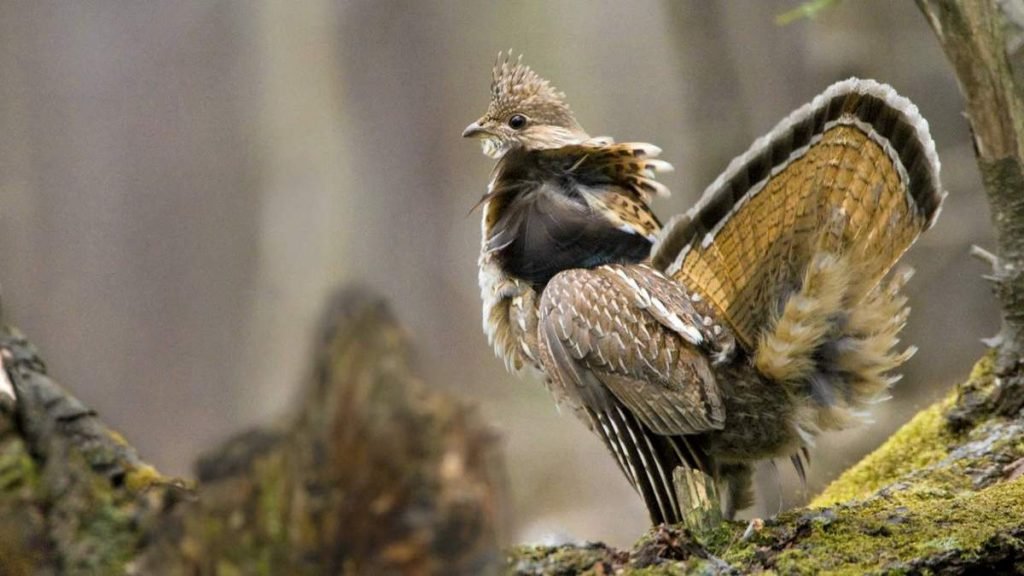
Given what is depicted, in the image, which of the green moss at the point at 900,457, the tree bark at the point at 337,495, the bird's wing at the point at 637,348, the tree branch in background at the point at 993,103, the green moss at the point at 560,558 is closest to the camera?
the tree bark at the point at 337,495

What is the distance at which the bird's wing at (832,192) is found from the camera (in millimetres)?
2963

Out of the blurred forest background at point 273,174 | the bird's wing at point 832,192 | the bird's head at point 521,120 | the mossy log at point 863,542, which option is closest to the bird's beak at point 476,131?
the bird's head at point 521,120

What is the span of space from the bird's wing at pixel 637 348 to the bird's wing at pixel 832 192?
227 mm

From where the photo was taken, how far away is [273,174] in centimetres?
1006

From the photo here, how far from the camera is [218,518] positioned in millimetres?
1666

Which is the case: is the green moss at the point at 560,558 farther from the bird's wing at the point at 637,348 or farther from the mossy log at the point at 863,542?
the bird's wing at the point at 637,348

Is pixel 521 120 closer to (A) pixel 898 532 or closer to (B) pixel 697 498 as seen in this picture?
(B) pixel 697 498

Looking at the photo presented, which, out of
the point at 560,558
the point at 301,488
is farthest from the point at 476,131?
the point at 301,488

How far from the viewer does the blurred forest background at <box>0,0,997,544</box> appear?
8898 millimetres

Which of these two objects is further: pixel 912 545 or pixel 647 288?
pixel 647 288

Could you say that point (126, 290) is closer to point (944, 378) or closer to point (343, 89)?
point (343, 89)

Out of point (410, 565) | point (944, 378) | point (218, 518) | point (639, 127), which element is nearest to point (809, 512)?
point (410, 565)

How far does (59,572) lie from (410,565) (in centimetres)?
53

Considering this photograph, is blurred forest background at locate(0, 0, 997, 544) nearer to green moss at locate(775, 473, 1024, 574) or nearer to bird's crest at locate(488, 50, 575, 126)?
bird's crest at locate(488, 50, 575, 126)
